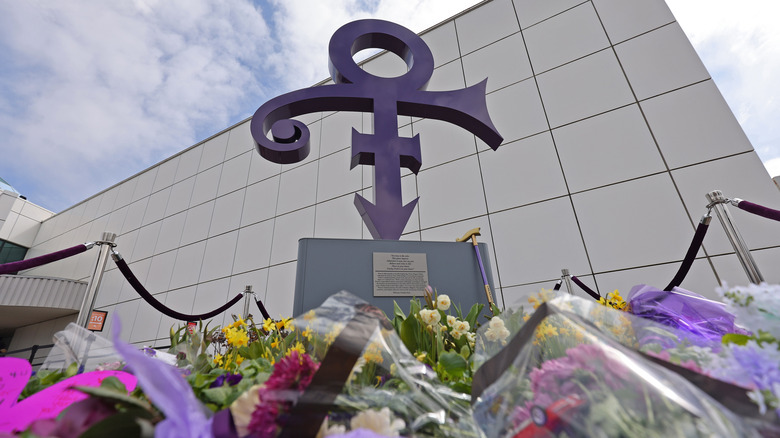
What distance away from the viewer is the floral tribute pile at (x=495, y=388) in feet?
0.95

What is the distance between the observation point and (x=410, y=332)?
888 mm

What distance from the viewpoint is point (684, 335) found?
0.59 metres

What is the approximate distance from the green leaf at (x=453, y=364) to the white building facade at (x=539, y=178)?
2.94 m

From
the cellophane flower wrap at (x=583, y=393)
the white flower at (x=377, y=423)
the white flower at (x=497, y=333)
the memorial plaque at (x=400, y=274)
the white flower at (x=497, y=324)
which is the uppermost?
the memorial plaque at (x=400, y=274)

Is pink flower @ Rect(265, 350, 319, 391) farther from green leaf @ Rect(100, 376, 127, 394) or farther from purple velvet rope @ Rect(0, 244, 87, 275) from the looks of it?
purple velvet rope @ Rect(0, 244, 87, 275)

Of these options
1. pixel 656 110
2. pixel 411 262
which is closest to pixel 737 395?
pixel 411 262

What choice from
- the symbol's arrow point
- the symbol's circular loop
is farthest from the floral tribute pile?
the symbol's circular loop

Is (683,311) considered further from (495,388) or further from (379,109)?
(379,109)

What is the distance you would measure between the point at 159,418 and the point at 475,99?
9.51 ft

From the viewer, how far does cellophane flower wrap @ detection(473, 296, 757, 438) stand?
11.4 inches

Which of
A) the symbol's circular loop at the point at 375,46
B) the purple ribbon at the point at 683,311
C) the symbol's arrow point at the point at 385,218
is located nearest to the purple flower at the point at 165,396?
the purple ribbon at the point at 683,311

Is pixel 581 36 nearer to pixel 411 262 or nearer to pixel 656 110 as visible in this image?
pixel 656 110

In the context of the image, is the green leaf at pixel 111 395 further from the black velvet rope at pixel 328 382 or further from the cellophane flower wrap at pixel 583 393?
the cellophane flower wrap at pixel 583 393

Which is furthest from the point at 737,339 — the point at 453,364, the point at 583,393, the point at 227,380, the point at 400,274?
the point at 400,274
